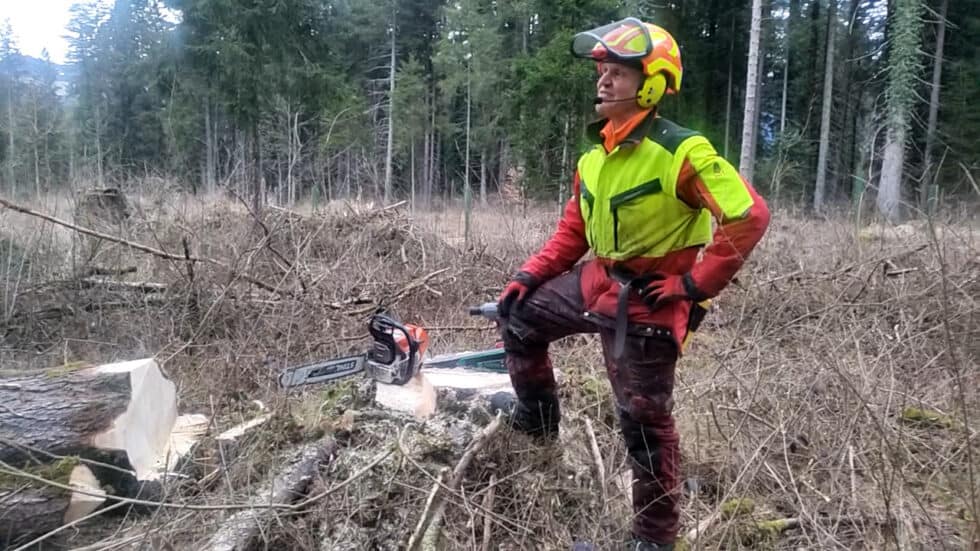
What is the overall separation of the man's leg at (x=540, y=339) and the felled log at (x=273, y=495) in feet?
3.16

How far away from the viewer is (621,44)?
2420 millimetres

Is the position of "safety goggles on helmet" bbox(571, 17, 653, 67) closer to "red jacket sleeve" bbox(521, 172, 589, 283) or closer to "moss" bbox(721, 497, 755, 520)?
"red jacket sleeve" bbox(521, 172, 589, 283)

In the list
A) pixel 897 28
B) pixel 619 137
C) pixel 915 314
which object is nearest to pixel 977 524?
pixel 619 137

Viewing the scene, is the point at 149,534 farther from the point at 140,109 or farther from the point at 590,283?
the point at 140,109

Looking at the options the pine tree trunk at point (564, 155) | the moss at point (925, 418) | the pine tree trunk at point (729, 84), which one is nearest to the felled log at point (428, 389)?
the moss at point (925, 418)

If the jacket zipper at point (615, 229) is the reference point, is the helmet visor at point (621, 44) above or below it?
above

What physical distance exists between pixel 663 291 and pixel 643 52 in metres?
0.90

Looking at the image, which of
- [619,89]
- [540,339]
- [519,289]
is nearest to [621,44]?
[619,89]

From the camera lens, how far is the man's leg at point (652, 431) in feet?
8.09

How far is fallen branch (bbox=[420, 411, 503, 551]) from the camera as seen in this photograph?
2594 mm

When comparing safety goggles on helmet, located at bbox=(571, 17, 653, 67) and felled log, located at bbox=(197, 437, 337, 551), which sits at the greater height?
safety goggles on helmet, located at bbox=(571, 17, 653, 67)

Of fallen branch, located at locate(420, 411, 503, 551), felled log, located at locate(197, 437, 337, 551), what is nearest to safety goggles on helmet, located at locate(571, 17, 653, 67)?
fallen branch, located at locate(420, 411, 503, 551)

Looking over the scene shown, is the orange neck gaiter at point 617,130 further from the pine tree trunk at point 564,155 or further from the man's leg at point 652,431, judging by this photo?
the pine tree trunk at point 564,155

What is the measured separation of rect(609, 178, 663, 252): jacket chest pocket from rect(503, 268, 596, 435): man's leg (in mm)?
370
